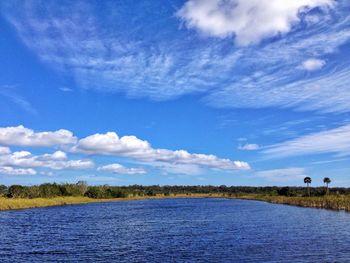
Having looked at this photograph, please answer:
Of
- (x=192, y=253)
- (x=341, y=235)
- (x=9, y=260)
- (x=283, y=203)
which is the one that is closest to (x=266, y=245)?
(x=192, y=253)

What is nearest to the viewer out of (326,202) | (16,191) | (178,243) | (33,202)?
(178,243)

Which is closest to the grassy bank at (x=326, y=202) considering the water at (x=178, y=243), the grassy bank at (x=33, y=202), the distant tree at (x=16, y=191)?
the water at (x=178, y=243)

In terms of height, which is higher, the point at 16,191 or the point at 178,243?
the point at 16,191

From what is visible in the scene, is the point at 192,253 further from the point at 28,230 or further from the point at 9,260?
the point at 28,230

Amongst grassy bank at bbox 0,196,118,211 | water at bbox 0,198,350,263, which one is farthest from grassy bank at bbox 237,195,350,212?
grassy bank at bbox 0,196,118,211

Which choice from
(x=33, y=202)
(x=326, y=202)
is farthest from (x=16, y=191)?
(x=326, y=202)

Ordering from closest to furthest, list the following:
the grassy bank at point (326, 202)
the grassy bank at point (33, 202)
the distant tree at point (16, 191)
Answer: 1. the grassy bank at point (326, 202)
2. the grassy bank at point (33, 202)
3. the distant tree at point (16, 191)

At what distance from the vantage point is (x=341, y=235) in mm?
48062

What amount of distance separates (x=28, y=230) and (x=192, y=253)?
2885 cm

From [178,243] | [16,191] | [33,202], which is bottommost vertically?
[178,243]

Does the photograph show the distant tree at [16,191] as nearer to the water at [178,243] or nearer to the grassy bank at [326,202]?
the grassy bank at [326,202]

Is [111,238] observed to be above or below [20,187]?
below

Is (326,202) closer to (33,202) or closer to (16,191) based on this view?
(33,202)

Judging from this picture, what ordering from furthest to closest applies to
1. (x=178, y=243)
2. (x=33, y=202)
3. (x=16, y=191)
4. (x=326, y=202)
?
(x=16, y=191) < (x=33, y=202) < (x=326, y=202) < (x=178, y=243)
